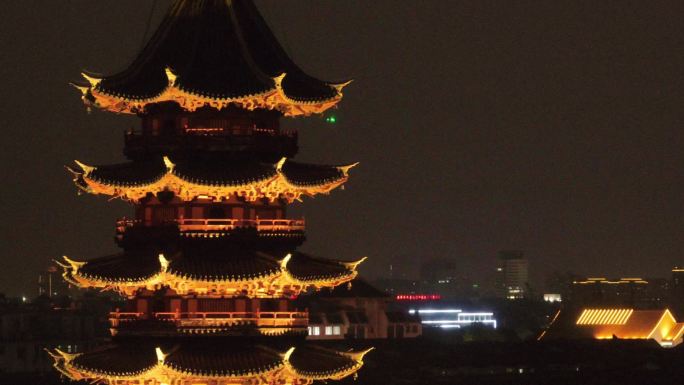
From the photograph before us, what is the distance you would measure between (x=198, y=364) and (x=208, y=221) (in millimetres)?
3479

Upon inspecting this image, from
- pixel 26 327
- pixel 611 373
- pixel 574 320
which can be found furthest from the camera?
pixel 26 327

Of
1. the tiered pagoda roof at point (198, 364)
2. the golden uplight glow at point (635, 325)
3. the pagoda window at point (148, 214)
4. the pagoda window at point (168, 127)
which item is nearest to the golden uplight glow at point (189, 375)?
the tiered pagoda roof at point (198, 364)

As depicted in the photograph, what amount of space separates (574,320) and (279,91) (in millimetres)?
82386

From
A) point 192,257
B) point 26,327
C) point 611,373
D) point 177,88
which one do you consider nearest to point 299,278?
point 192,257

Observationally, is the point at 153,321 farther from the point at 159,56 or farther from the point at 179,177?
the point at 159,56

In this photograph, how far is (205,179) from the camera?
3872 centimetres

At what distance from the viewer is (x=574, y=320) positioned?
389ft

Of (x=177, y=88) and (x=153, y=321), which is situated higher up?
(x=177, y=88)

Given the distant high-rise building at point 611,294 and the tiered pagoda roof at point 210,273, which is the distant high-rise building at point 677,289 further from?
the tiered pagoda roof at point 210,273

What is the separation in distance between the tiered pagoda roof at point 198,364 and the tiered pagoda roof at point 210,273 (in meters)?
1.36

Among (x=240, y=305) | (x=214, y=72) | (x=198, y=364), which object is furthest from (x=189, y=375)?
(x=214, y=72)

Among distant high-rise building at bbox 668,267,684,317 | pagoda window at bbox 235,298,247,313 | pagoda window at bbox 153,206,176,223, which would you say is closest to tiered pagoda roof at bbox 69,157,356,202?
pagoda window at bbox 153,206,176,223

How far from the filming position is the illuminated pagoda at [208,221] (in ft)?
126

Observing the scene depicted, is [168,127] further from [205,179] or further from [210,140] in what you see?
[205,179]
